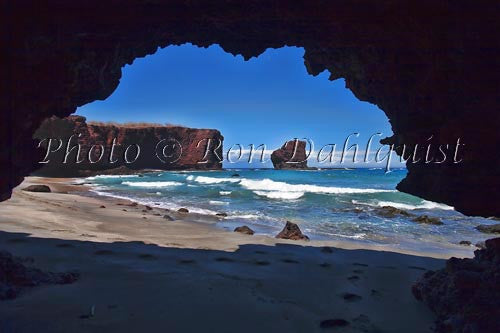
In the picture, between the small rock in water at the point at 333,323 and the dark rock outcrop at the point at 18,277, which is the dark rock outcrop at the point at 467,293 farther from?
the dark rock outcrop at the point at 18,277

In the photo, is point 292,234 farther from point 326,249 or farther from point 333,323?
point 333,323

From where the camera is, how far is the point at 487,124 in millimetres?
3521

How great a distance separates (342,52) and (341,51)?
0.09 feet

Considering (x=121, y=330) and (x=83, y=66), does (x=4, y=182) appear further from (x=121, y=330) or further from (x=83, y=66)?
(x=121, y=330)

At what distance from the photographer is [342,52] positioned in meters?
4.39

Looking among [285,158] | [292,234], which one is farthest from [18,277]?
[285,158]

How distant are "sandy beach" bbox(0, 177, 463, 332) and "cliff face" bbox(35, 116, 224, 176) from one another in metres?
38.1

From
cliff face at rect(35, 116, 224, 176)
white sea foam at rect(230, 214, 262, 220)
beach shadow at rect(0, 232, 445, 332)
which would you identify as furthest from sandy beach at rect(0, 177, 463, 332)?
cliff face at rect(35, 116, 224, 176)

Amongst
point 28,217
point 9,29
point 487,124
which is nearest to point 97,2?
point 9,29

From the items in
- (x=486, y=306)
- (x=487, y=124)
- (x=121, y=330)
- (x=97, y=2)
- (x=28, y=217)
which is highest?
(x=97, y=2)

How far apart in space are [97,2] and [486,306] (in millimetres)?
4872

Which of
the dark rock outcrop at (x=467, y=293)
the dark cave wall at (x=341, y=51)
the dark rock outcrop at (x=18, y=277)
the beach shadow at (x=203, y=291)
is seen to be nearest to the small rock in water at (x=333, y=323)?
the beach shadow at (x=203, y=291)

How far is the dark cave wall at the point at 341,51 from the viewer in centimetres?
335

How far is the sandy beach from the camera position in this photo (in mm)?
3637
